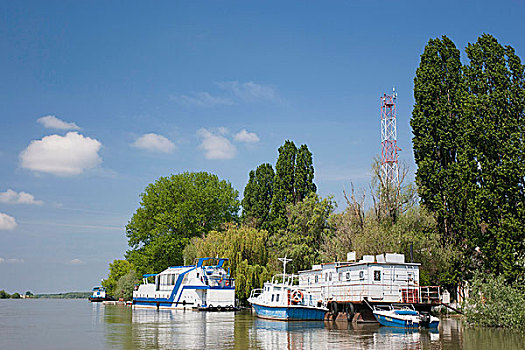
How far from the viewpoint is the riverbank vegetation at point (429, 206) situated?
31.6 metres

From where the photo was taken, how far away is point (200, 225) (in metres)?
66.8

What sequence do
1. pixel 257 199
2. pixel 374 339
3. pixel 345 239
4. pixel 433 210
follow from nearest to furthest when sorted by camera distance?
pixel 374 339 < pixel 433 210 < pixel 345 239 < pixel 257 199

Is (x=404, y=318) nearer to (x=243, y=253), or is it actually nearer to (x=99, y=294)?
(x=243, y=253)

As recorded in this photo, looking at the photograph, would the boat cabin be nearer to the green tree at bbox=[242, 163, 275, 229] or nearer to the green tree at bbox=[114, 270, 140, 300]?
the green tree at bbox=[242, 163, 275, 229]

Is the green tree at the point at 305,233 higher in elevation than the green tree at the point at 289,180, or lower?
lower

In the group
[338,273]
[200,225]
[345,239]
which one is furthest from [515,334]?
[200,225]

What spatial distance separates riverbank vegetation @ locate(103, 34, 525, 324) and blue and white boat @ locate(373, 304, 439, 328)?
2.84 metres

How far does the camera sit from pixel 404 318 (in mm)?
29125

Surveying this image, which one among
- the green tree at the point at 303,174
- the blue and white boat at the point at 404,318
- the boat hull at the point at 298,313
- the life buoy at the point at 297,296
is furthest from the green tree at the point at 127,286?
the blue and white boat at the point at 404,318

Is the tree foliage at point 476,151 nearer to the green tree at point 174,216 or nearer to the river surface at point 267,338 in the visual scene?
the river surface at point 267,338

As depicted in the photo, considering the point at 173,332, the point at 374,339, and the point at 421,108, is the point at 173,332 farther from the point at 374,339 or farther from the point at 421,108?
the point at 421,108

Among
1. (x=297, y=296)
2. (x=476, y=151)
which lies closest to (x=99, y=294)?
(x=297, y=296)

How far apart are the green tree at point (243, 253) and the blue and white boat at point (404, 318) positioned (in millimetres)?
18713

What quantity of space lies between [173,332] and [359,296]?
39.4 ft
